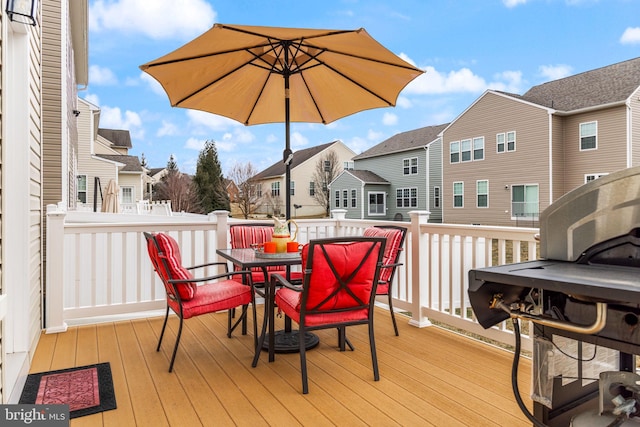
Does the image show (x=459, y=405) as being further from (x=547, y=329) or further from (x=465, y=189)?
(x=465, y=189)

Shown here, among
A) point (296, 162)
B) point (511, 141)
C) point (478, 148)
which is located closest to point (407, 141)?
point (478, 148)

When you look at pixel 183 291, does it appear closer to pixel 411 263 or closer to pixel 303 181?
pixel 411 263

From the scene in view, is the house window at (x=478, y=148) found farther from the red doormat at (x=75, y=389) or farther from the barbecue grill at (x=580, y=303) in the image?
the barbecue grill at (x=580, y=303)

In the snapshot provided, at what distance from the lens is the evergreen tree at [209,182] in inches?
1262

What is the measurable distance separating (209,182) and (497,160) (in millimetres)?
21928

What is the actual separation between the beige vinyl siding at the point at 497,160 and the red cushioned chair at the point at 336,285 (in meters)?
15.7

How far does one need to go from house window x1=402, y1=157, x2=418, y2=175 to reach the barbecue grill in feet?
70.3

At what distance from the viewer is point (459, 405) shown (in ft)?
8.24

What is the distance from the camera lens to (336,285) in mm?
2764

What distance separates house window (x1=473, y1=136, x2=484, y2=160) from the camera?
18453 mm

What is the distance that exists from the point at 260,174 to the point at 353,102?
27.8 meters

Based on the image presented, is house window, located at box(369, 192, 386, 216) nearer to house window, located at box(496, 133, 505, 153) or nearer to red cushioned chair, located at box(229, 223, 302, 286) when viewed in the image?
house window, located at box(496, 133, 505, 153)

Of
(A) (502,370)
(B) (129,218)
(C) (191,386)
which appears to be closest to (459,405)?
(A) (502,370)

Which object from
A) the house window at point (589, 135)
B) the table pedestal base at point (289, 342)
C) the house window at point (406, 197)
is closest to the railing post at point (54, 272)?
the table pedestal base at point (289, 342)
